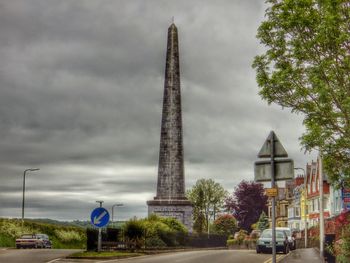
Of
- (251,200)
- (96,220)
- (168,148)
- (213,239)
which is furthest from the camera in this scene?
(251,200)

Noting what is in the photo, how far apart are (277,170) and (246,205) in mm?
100992

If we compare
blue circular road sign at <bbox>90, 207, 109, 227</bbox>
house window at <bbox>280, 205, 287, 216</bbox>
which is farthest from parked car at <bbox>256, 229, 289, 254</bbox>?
house window at <bbox>280, 205, 287, 216</bbox>

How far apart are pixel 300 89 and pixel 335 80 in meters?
1.30

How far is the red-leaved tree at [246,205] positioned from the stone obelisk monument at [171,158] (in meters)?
59.1

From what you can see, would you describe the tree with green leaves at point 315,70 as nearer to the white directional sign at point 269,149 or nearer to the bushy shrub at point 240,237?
the white directional sign at point 269,149

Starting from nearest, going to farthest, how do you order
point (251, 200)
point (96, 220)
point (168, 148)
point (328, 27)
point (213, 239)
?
point (328, 27)
point (96, 220)
point (168, 148)
point (213, 239)
point (251, 200)

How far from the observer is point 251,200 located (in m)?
112

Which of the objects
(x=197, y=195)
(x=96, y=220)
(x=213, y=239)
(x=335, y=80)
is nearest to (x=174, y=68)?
(x=213, y=239)

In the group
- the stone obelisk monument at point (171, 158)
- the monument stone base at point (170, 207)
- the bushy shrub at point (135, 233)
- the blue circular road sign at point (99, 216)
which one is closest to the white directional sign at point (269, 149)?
the blue circular road sign at point (99, 216)

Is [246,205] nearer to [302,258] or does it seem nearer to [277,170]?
[302,258]

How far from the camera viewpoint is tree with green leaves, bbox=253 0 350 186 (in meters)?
20.3

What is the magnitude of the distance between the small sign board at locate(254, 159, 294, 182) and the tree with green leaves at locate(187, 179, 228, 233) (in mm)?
97265

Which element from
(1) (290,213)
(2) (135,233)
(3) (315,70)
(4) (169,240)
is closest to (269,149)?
(3) (315,70)

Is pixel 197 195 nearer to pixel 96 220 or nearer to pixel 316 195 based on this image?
pixel 316 195
